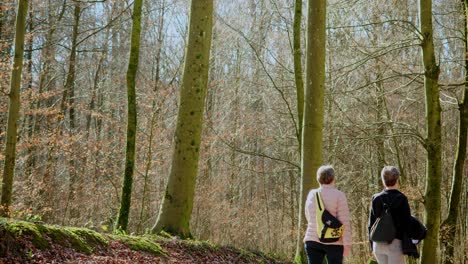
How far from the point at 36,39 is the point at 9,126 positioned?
10.4 meters

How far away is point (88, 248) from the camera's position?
18.4ft

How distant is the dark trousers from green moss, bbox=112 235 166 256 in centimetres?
262

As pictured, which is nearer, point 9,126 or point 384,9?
point 9,126

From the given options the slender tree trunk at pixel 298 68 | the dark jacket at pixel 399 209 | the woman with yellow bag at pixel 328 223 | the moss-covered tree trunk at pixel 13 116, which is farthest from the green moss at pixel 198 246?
the slender tree trunk at pixel 298 68

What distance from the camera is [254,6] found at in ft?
74.0

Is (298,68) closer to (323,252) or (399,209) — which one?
(399,209)

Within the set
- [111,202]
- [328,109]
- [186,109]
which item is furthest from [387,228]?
[111,202]

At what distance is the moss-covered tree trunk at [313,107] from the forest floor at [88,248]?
182 cm

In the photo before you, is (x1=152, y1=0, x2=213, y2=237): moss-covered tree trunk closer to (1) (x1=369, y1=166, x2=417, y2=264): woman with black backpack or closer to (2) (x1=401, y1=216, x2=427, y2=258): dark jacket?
(1) (x1=369, y1=166, x2=417, y2=264): woman with black backpack

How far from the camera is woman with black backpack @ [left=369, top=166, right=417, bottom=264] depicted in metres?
5.01

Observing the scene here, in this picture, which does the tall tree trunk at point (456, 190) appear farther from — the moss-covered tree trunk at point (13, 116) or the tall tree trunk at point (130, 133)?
the moss-covered tree trunk at point (13, 116)

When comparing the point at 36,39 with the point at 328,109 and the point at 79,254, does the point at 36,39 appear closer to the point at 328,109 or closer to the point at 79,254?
the point at 328,109

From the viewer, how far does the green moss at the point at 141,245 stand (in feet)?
21.7

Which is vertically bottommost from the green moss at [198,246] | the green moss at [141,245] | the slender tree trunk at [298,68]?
the green moss at [198,246]
